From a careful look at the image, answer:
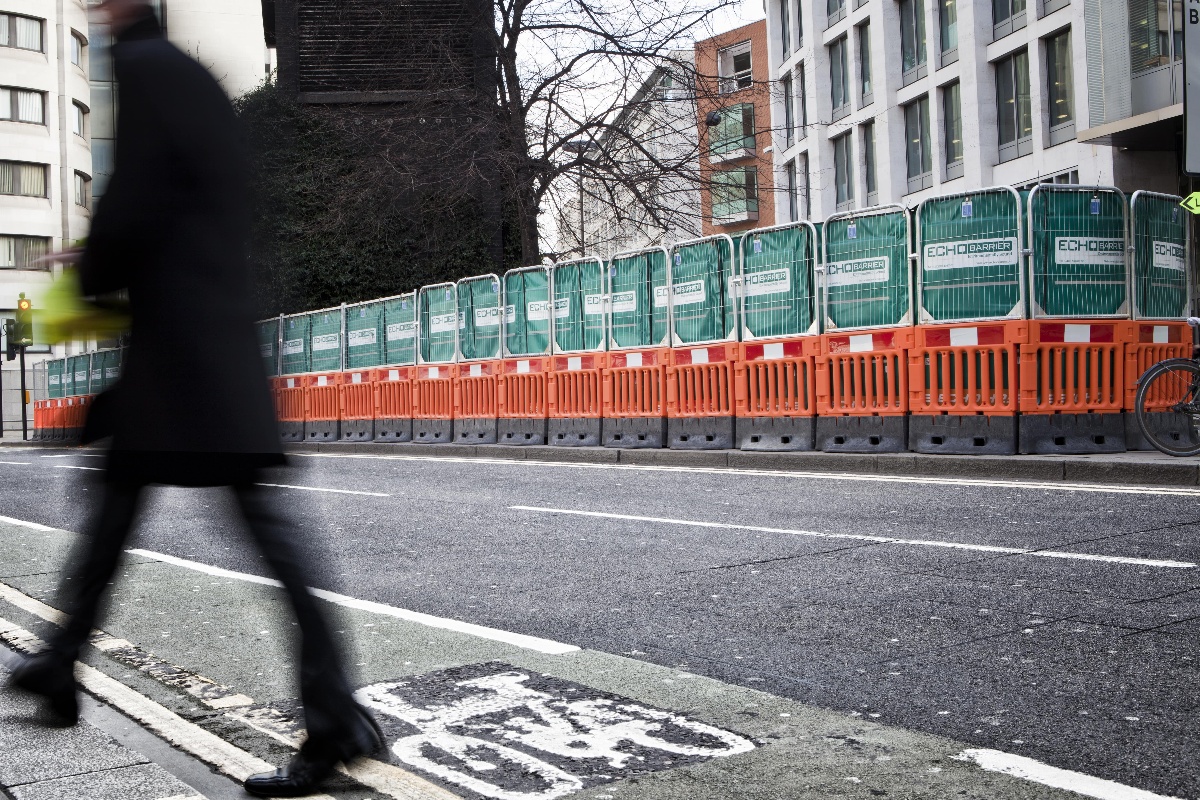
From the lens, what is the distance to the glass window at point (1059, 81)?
29609 millimetres

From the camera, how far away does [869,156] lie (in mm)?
40250

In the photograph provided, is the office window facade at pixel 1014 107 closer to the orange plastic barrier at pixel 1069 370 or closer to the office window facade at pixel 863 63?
the office window facade at pixel 863 63

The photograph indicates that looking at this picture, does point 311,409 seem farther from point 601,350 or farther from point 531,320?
point 601,350

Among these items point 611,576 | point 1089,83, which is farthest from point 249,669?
point 1089,83

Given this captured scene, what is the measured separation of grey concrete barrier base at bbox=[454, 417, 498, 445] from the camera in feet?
60.5

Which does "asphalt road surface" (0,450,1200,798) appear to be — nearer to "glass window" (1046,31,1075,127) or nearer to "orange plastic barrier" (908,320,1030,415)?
"orange plastic barrier" (908,320,1030,415)

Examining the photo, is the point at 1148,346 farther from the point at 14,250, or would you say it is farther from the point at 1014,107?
the point at 14,250

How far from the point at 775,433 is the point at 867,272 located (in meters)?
1.98

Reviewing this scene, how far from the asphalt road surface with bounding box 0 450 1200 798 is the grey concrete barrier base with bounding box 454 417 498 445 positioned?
23.5ft

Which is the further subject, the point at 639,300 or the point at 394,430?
the point at 394,430

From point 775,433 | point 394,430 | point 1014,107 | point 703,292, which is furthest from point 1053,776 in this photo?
point 1014,107

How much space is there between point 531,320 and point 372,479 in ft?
16.1

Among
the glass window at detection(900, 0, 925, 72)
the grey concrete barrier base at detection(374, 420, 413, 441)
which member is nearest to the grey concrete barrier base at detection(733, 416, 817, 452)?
the grey concrete barrier base at detection(374, 420, 413, 441)

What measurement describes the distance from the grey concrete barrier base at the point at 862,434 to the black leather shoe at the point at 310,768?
375 inches
